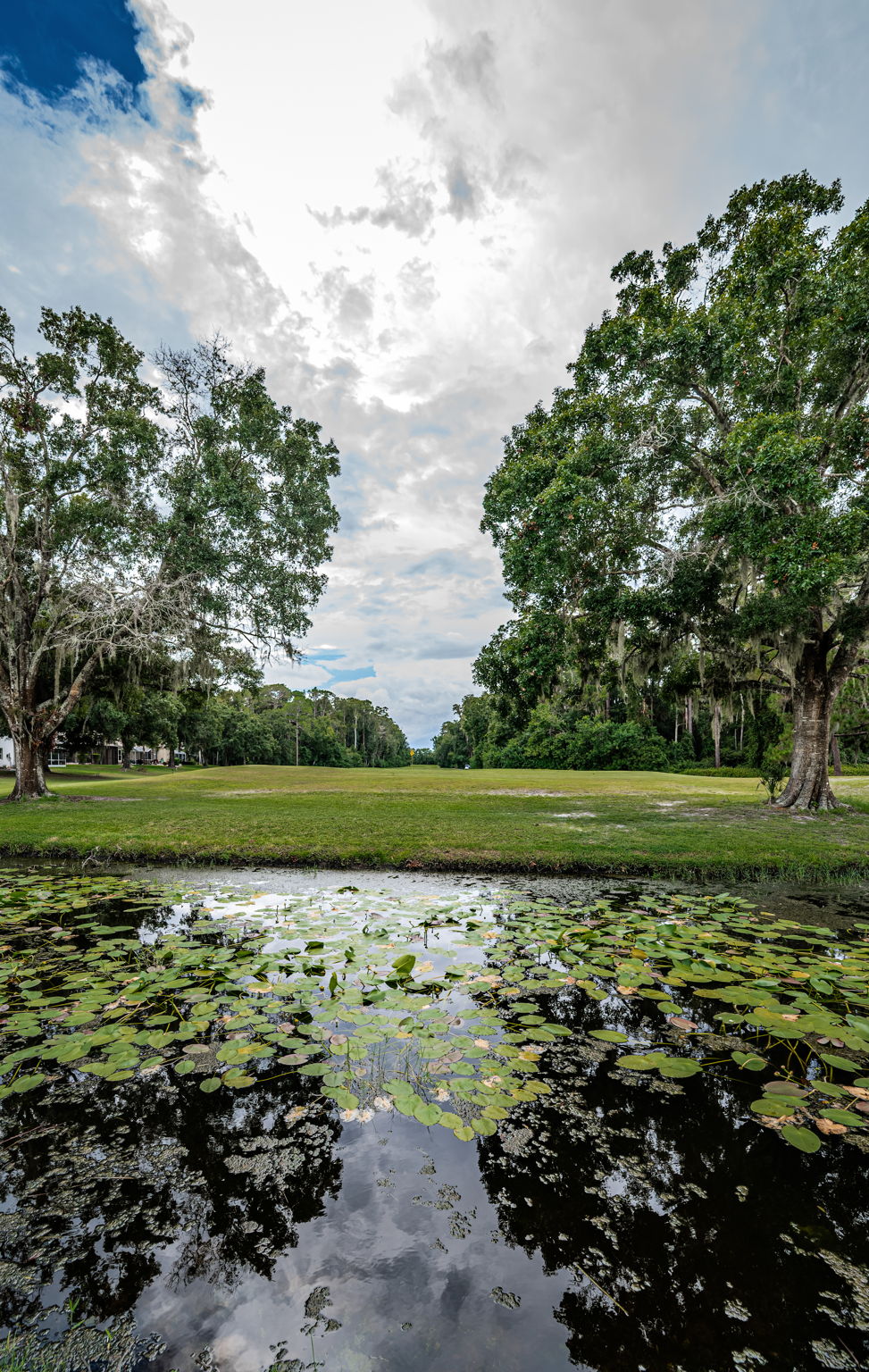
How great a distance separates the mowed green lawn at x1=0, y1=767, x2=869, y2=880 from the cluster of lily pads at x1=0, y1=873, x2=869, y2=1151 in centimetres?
319

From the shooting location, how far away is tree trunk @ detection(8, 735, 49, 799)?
702 inches

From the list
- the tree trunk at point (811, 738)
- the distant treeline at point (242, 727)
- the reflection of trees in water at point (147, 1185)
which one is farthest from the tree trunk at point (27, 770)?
the tree trunk at point (811, 738)

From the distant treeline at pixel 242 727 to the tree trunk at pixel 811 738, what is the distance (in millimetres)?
17877

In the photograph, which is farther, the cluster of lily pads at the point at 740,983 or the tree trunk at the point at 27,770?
the tree trunk at the point at 27,770

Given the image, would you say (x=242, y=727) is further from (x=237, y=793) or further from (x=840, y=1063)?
(x=840, y=1063)

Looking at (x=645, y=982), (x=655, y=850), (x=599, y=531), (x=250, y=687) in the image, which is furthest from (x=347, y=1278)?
(x=250, y=687)

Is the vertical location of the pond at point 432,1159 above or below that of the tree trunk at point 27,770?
below

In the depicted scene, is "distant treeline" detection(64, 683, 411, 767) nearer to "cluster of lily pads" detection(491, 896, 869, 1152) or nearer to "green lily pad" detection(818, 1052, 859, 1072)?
"cluster of lily pads" detection(491, 896, 869, 1152)

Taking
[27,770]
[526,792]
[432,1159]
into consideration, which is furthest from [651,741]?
[432,1159]

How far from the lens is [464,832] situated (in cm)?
1280

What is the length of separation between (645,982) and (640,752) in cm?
4474

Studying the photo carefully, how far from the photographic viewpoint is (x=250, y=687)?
67.2 ft

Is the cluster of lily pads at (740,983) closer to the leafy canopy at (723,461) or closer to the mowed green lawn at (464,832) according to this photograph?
the mowed green lawn at (464,832)

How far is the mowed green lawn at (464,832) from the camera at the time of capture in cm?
1029
